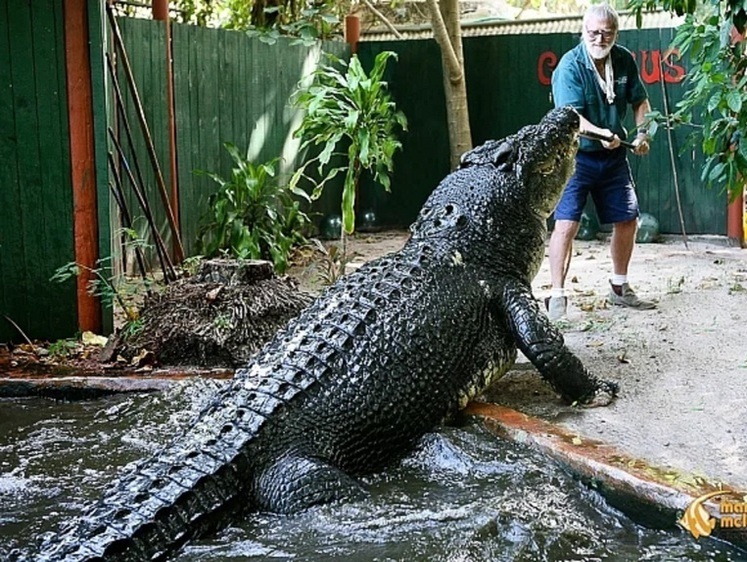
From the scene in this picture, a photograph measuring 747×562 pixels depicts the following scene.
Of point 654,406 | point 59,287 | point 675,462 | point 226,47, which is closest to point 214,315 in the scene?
point 59,287

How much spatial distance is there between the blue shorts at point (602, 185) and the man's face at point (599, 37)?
65 centimetres

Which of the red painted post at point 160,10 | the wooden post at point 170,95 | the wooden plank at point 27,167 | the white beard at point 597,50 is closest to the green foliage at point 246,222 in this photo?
the wooden post at point 170,95

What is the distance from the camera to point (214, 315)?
222 inches

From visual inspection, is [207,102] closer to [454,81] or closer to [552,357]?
[454,81]

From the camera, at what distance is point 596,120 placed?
6.30 m

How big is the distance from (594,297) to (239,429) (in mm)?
4099

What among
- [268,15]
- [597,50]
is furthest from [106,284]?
[268,15]

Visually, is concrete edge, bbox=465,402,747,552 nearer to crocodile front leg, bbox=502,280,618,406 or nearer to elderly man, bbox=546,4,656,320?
crocodile front leg, bbox=502,280,618,406

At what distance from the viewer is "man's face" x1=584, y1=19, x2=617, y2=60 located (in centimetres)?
609

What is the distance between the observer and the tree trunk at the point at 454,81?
404 inches

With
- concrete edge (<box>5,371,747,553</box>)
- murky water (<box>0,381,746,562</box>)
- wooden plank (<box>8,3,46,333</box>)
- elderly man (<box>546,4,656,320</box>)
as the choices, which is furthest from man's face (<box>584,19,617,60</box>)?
wooden plank (<box>8,3,46,333</box>)

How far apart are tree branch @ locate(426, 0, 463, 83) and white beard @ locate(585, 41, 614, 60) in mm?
3934

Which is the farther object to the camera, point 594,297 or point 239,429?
point 594,297

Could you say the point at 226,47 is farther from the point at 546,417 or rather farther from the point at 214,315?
the point at 546,417
